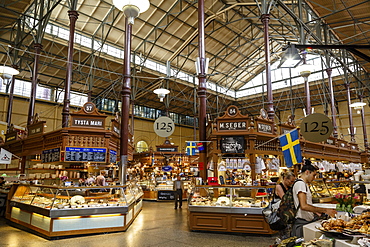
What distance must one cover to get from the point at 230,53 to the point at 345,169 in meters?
14.3

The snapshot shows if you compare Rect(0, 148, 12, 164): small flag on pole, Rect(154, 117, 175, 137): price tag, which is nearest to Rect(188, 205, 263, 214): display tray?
Rect(154, 117, 175, 137): price tag

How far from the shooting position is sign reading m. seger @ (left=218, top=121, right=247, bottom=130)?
839cm

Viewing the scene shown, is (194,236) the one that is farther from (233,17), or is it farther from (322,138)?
(233,17)

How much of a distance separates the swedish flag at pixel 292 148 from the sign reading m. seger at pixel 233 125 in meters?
2.63

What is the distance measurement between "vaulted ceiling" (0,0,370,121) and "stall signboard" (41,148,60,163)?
5.31 meters

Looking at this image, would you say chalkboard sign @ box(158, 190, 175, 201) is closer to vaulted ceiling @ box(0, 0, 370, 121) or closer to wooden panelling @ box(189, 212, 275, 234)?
vaulted ceiling @ box(0, 0, 370, 121)

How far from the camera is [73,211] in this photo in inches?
251

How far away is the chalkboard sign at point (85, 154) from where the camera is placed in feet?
30.6

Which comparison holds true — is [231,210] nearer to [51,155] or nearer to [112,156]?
[112,156]

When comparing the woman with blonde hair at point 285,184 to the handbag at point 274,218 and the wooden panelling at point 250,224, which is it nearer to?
the handbag at point 274,218

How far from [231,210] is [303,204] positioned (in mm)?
3527

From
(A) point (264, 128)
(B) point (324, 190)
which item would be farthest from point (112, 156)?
(B) point (324, 190)

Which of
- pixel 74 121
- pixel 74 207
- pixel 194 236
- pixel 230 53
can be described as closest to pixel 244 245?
pixel 194 236

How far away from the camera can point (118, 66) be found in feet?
69.8
